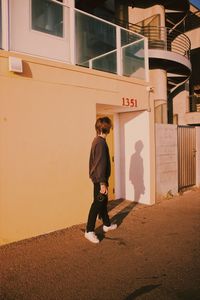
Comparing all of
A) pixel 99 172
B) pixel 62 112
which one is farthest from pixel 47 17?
pixel 99 172

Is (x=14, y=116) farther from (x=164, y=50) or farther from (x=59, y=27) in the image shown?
(x=164, y=50)

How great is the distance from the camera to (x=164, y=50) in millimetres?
12844

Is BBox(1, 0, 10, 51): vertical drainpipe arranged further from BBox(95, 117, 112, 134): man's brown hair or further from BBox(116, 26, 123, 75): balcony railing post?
BBox(116, 26, 123, 75): balcony railing post

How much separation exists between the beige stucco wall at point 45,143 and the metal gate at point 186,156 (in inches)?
152

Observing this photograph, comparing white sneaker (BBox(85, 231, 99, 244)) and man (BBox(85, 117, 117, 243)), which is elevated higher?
man (BBox(85, 117, 117, 243))

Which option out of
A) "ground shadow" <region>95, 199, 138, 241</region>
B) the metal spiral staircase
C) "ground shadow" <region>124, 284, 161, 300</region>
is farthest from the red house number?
the metal spiral staircase

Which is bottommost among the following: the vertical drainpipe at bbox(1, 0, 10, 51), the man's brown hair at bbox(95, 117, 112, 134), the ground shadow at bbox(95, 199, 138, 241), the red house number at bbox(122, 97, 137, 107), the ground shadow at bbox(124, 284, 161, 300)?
the ground shadow at bbox(124, 284, 161, 300)

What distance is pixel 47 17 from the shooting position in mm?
5797

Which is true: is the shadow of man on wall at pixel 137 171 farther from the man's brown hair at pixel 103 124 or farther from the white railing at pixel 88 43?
the man's brown hair at pixel 103 124

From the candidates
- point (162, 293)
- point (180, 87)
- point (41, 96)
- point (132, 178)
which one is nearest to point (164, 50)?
point (180, 87)

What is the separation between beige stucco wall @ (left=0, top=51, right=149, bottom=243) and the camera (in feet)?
15.5

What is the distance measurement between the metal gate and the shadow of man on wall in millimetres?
1942

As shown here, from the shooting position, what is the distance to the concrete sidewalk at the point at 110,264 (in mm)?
3223

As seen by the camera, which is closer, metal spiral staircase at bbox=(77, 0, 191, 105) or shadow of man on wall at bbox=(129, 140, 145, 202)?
shadow of man on wall at bbox=(129, 140, 145, 202)
